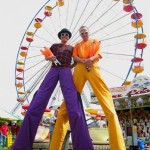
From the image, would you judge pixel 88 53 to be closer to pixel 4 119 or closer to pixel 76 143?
pixel 76 143

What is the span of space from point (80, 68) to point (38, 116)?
0.82 metres

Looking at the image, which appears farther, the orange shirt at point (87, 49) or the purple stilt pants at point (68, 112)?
the orange shirt at point (87, 49)

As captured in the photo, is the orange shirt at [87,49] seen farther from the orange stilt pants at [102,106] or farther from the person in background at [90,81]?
the orange stilt pants at [102,106]

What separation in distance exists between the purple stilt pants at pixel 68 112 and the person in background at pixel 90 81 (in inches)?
6.4

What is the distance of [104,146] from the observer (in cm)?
434

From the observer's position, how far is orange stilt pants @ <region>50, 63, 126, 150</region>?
11.7 feet

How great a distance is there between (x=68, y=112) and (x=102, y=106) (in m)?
0.41

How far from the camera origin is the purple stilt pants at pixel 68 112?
11.7 feet

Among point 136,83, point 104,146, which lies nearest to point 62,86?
point 104,146

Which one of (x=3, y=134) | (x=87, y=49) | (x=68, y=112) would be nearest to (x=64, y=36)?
(x=87, y=49)

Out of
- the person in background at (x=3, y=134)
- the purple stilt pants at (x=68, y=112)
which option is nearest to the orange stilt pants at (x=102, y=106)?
the purple stilt pants at (x=68, y=112)

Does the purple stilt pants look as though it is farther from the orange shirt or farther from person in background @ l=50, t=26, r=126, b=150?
the orange shirt

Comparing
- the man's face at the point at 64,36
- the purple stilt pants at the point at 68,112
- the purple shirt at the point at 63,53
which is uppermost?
the man's face at the point at 64,36

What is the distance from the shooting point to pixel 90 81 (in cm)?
391
